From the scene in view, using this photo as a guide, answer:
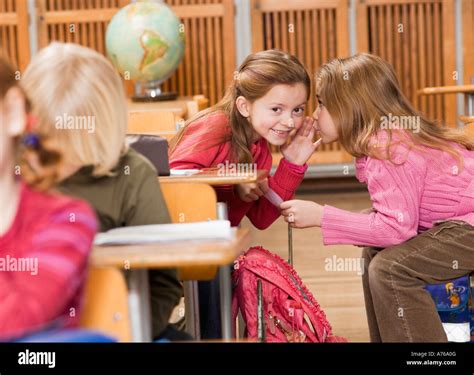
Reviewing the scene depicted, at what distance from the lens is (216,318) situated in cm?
237

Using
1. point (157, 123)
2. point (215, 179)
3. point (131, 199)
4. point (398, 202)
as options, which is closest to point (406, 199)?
point (398, 202)

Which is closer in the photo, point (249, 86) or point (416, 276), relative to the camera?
point (416, 276)

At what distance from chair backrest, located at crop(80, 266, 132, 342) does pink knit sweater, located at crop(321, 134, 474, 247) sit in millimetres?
820

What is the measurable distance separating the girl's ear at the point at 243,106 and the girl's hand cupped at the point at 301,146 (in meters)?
0.12

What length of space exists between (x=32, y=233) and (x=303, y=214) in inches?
33.9

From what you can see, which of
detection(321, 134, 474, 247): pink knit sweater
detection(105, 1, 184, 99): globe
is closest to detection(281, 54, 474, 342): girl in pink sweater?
detection(321, 134, 474, 247): pink knit sweater

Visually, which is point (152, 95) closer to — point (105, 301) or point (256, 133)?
point (256, 133)

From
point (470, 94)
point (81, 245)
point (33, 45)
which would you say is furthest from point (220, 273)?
point (33, 45)

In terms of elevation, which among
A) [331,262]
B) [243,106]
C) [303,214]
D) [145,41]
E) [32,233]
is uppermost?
[145,41]

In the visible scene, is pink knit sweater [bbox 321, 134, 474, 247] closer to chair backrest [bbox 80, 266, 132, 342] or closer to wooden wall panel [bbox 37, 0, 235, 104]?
chair backrest [bbox 80, 266, 132, 342]

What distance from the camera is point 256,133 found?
2.30 metres

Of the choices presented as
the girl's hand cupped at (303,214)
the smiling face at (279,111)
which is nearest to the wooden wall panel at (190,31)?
the smiling face at (279,111)

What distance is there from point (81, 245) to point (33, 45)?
425 centimetres

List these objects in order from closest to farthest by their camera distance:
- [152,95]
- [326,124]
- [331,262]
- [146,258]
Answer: [146,258], [326,124], [331,262], [152,95]
